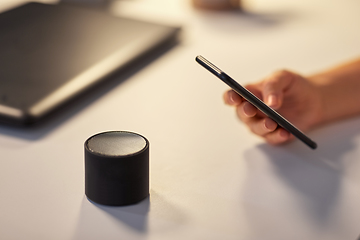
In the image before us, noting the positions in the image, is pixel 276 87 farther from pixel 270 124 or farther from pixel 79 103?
pixel 79 103

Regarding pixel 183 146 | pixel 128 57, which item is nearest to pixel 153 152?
pixel 183 146

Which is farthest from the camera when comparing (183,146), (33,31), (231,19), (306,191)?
(231,19)

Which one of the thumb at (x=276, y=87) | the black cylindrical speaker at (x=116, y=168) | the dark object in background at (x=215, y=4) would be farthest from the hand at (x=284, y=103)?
the dark object in background at (x=215, y=4)

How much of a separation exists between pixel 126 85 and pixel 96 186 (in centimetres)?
41

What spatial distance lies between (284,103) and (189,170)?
287mm

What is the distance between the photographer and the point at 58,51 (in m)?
1.02

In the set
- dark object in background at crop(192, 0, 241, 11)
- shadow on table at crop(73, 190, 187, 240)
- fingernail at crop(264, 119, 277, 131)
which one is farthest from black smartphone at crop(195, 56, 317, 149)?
dark object in background at crop(192, 0, 241, 11)

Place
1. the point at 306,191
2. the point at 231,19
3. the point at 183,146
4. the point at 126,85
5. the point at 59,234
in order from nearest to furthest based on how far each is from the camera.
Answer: the point at 59,234
the point at 306,191
the point at 183,146
the point at 126,85
the point at 231,19

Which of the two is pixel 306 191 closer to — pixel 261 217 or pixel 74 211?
pixel 261 217

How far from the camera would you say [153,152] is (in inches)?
30.1

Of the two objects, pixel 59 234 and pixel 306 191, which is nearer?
pixel 59 234

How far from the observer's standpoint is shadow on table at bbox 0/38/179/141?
0.80 meters

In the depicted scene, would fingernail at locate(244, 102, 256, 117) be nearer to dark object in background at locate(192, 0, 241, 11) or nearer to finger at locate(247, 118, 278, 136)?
finger at locate(247, 118, 278, 136)

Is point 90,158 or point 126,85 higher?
point 90,158
